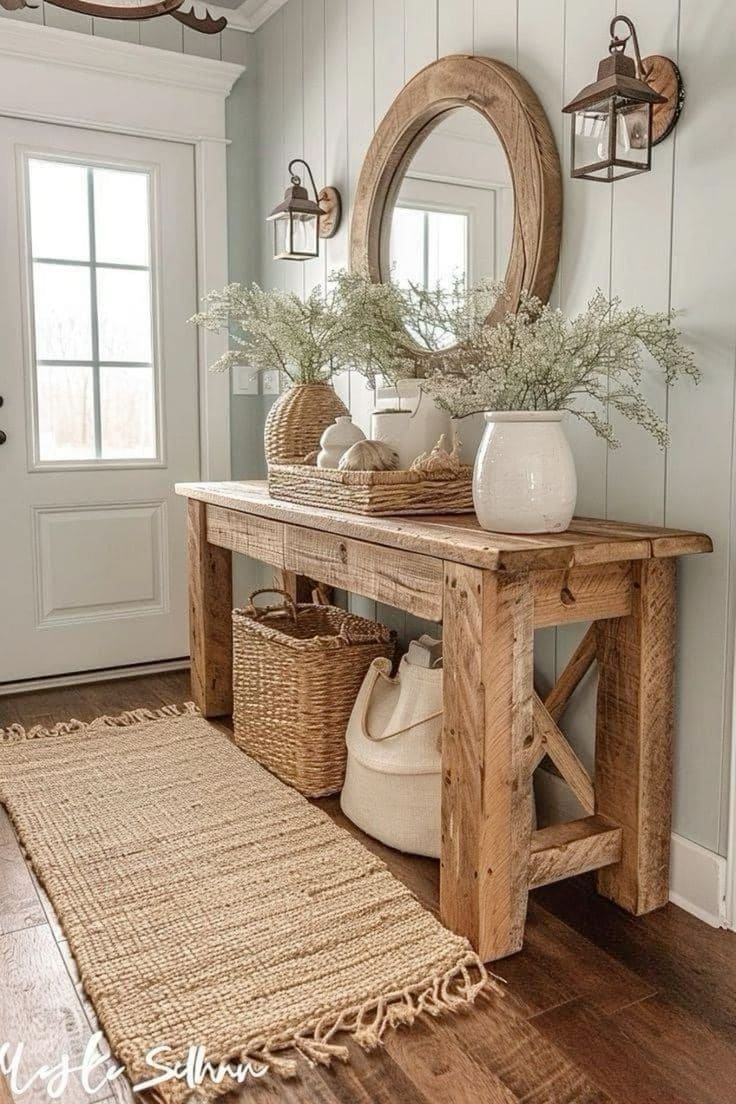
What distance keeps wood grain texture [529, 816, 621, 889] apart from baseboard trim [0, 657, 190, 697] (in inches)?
80.2

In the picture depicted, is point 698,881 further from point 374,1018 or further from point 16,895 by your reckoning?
point 16,895

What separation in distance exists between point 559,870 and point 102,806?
1095mm

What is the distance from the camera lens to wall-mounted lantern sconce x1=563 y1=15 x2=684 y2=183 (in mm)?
1646

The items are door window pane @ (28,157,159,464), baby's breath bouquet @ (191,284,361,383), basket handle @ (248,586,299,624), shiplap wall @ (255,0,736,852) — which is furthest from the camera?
door window pane @ (28,157,159,464)

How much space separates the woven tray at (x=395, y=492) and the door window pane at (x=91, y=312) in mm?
1531

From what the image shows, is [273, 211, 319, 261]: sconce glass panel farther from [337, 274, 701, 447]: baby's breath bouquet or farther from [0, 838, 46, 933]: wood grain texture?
[0, 838, 46, 933]: wood grain texture

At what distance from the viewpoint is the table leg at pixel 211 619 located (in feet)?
9.43

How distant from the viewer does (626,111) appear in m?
1.71

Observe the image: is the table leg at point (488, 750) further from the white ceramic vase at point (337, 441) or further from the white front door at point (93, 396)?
the white front door at point (93, 396)

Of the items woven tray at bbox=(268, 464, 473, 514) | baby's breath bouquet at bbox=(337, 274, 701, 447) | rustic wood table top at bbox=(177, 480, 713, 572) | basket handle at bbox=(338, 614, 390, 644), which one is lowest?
basket handle at bbox=(338, 614, 390, 644)

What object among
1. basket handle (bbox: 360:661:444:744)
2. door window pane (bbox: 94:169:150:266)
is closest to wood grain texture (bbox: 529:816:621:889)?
basket handle (bbox: 360:661:444:744)

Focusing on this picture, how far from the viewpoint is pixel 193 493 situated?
9.15 ft

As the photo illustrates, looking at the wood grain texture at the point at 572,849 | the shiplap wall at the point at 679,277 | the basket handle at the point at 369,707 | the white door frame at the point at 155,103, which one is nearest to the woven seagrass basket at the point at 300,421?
the basket handle at the point at 369,707

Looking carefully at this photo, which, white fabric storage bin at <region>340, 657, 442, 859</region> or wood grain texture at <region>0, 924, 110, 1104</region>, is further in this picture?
white fabric storage bin at <region>340, 657, 442, 859</region>
